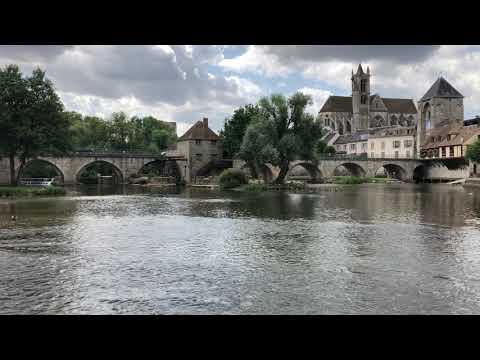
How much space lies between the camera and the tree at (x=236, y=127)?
74.0m

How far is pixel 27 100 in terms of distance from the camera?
42656 millimetres

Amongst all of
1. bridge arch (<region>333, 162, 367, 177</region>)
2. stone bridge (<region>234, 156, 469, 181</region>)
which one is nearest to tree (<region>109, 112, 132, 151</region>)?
stone bridge (<region>234, 156, 469, 181</region>)

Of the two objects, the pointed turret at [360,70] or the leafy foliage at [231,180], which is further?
the pointed turret at [360,70]

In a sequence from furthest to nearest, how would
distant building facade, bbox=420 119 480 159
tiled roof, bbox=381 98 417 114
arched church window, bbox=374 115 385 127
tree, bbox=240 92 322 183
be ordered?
tiled roof, bbox=381 98 417 114
arched church window, bbox=374 115 385 127
distant building facade, bbox=420 119 480 159
tree, bbox=240 92 322 183

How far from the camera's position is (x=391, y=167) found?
9131 cm

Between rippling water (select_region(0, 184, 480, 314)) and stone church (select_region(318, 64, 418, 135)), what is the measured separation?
110m

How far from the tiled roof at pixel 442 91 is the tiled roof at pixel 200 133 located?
43.2 m

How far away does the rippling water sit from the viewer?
9.32 meters

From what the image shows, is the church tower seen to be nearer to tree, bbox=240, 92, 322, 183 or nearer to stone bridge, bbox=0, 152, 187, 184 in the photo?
stone bridge, bbox=0, 152, 187, 184

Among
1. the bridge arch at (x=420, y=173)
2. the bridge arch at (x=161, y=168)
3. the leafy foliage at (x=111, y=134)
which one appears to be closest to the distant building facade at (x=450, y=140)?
the bridge arch at (x=420, y=173)

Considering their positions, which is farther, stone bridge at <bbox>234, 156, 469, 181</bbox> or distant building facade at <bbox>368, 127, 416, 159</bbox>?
distant building facade at <bbox>368, 127, 416, 159</bbox>

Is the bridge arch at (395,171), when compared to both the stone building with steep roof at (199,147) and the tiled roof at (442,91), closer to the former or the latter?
the tiled roof at (442,91)
